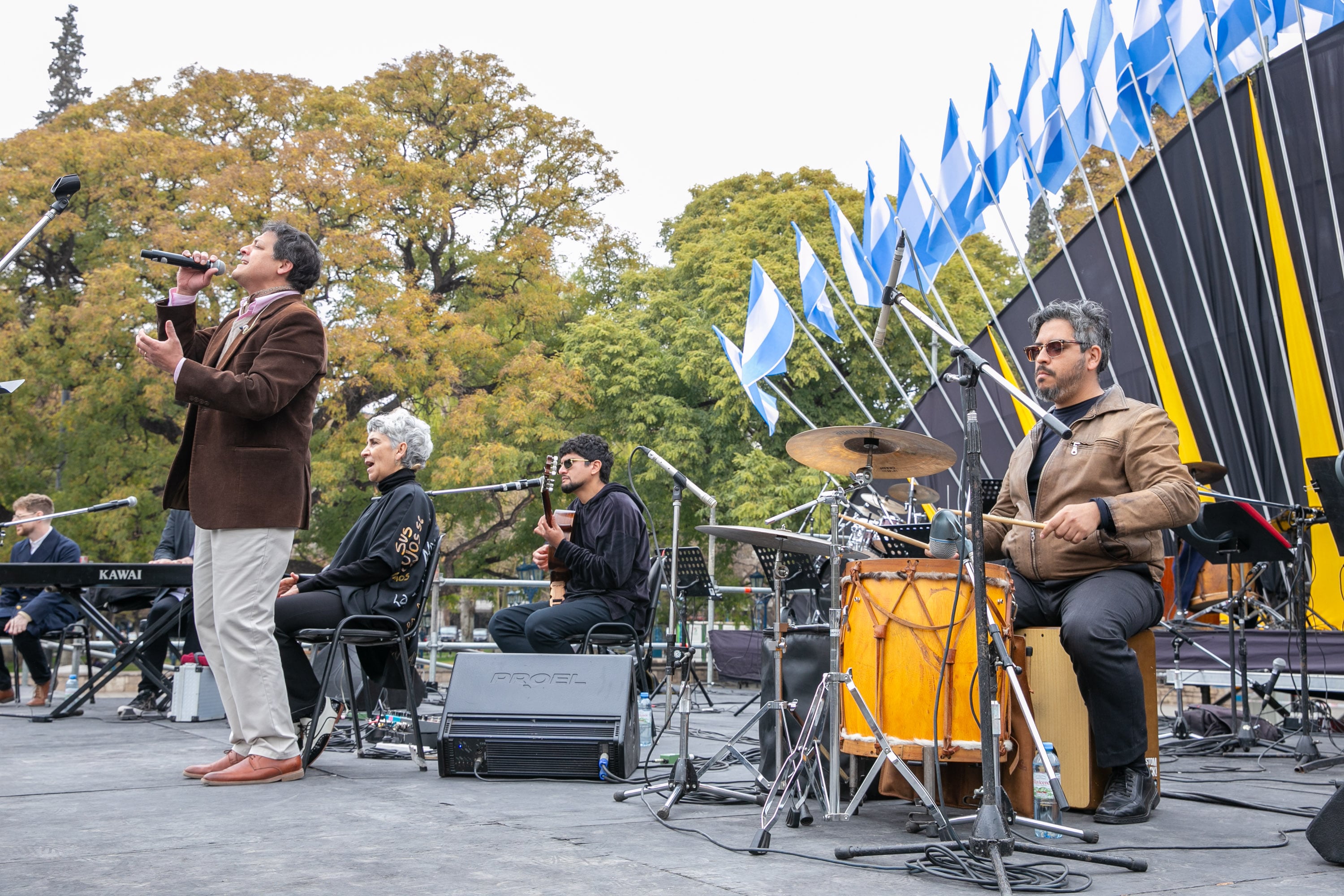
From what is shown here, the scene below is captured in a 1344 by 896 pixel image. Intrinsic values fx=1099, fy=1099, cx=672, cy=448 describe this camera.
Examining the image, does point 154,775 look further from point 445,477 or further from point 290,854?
point 445,477

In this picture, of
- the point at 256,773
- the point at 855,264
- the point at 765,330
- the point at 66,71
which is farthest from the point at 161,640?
the point at 66,71

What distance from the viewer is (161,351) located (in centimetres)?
360

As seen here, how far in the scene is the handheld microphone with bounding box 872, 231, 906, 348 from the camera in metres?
3.39

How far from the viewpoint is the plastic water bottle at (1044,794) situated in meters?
3.23

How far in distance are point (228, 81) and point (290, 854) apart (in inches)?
691

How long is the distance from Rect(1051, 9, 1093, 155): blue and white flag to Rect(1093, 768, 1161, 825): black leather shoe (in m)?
8.58

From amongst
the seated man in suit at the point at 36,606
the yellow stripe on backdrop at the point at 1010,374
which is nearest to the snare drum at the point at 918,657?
the seated man in suit at the point at 36,606

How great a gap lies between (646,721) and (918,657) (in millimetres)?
2416

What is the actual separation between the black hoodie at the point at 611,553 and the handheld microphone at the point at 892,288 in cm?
155

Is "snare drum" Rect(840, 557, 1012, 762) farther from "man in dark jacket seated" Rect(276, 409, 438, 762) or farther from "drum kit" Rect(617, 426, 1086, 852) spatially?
"man in dark jacket seated" Rect(276, 409, 438, 762)

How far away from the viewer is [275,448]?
3.81 m

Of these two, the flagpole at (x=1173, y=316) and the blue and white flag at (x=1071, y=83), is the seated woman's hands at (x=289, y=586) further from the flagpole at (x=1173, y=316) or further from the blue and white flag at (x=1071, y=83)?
the blue and white flag at (x=1071, y=83)

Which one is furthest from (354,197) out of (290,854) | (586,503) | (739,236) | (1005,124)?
(290,854)

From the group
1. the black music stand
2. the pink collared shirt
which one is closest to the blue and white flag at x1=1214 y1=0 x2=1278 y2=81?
the black music stand
